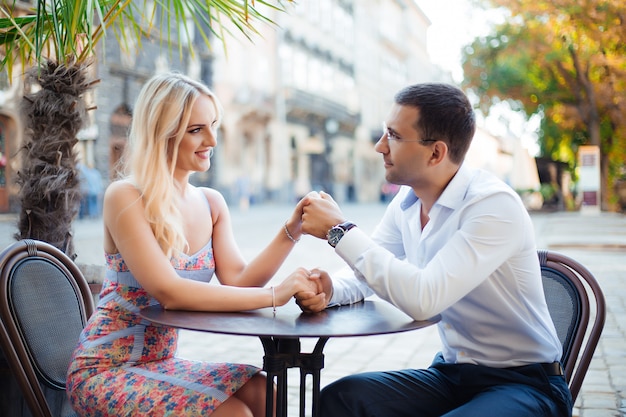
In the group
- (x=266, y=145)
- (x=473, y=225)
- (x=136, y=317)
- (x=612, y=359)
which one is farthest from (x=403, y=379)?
(x=266, y=145)

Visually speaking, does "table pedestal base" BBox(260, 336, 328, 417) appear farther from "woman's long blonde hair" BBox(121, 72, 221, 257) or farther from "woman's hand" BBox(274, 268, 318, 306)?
"woman's long blonde hair" BBox(121, 72, 221, 257)

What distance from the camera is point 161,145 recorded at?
2234mm

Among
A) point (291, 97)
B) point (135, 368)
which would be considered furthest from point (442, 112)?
point (291, 97)

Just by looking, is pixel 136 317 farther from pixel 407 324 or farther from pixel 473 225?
pixel 473 225

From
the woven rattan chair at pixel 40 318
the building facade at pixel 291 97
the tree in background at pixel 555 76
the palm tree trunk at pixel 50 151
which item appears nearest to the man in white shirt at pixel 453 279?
the woven rattan chair at pixel 40 318

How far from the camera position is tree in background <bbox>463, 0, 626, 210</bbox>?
447 inches

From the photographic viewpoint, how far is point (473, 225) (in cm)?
199

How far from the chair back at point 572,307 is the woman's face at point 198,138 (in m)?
1.16

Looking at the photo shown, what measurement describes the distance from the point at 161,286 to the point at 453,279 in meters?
0.80

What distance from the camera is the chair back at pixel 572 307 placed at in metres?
2.32

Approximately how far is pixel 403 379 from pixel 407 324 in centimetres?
29

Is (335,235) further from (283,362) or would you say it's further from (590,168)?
A: (590,168)

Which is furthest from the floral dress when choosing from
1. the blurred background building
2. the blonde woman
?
the blurred background building

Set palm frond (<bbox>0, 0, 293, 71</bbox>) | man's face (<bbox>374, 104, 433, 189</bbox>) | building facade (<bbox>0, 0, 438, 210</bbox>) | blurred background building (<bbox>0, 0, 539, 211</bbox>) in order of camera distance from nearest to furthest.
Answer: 1. man's face (<bbox>374, 104, 433, 189</bbox>)
2. palm frond (<bbox>0, 0, 293, 71</bbox>)
3. blurred background building (<bbox>0, 0, 539, 211</bbox>)
4. building facade (<bbox>0, 0, 438, 210</bbox>)
